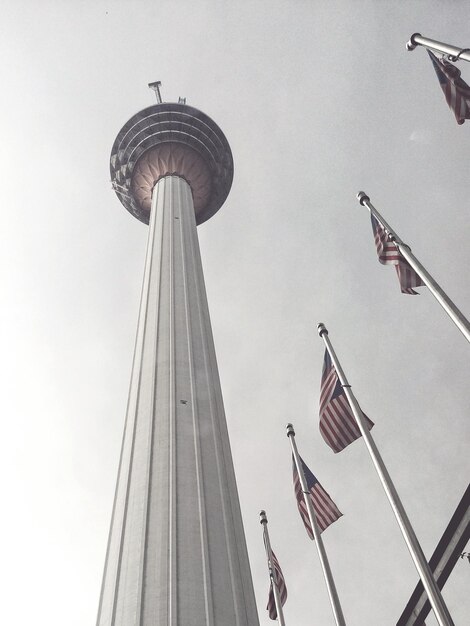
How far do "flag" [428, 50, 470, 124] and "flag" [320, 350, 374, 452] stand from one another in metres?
6.74

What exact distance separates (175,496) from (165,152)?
30.2 meters

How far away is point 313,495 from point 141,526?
453 cm

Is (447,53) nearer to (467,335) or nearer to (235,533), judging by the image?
(467,335)

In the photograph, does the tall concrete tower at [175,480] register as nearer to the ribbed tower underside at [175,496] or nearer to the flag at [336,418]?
the ribbed tower underside at [175,496]

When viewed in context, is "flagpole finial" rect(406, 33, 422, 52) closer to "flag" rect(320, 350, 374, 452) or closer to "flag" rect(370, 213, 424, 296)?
"flag" rect(370, 213, 424, 296)

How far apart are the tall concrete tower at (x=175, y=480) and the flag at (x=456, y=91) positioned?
11.2 m

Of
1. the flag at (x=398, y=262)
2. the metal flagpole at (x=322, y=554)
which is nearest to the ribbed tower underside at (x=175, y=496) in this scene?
the metal flagpole at (x=322, y=554)

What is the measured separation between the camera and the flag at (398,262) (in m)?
14.2

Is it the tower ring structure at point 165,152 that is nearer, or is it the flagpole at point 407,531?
the flagpole at point 407,531

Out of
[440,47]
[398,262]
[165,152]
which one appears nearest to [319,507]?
[398,262]

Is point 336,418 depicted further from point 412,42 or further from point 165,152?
point 165,152

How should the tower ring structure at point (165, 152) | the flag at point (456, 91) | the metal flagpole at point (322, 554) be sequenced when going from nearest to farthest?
1. the metal flagpole at point (322, 554)
2. the flag at point (456, 91)
3. the tower ring structure at point (165, 152)

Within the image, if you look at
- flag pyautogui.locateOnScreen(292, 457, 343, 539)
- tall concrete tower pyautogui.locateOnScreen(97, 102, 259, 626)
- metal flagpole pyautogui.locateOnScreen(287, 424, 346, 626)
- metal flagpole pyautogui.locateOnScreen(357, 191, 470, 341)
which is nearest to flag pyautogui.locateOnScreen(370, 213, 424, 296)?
metal flagpole pyautogui.locateOnScreen(357, 191, 470, 341)

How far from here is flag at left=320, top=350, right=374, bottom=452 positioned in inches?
561
